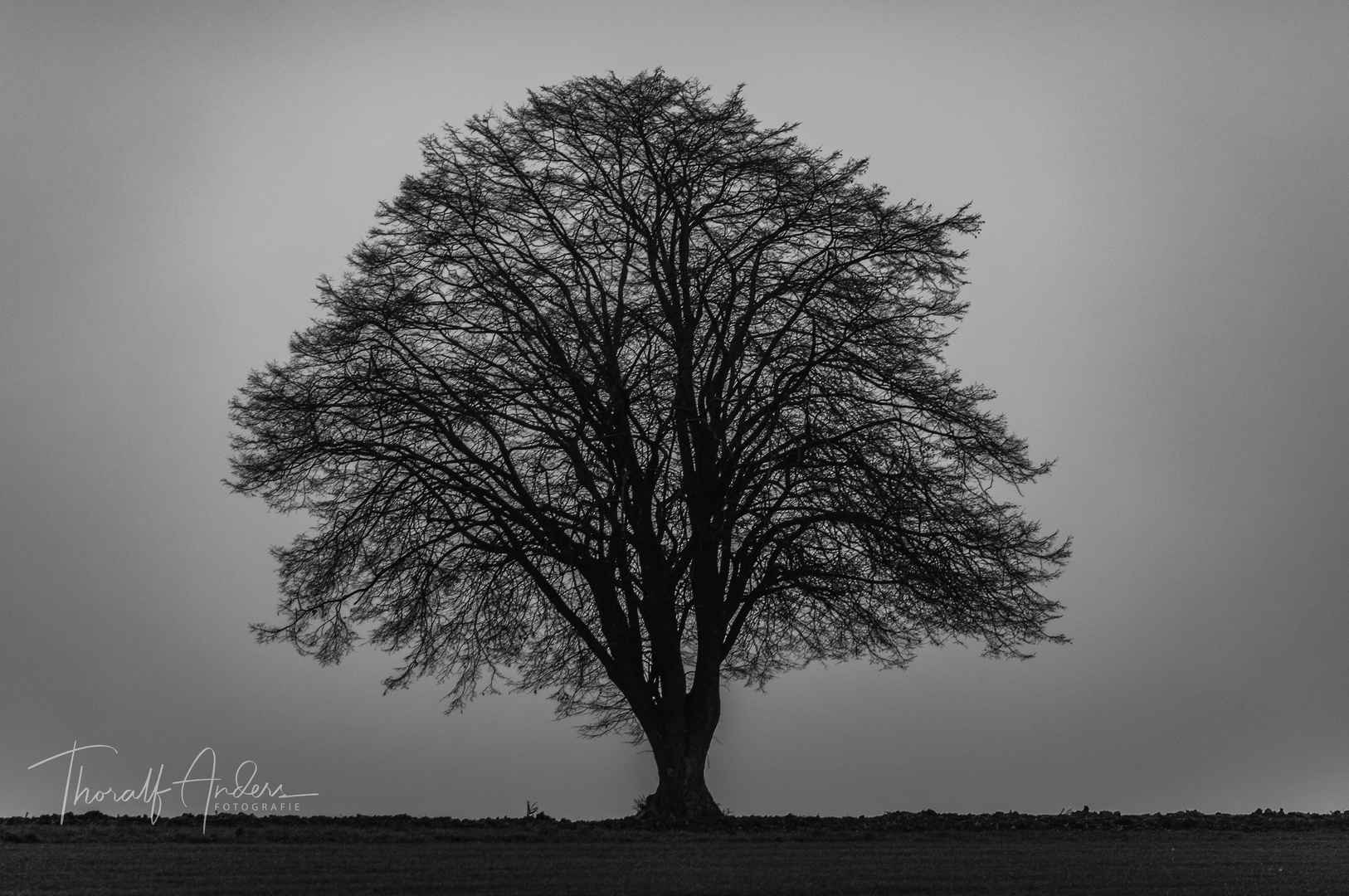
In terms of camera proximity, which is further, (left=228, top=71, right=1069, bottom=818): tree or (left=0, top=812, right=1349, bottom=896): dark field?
(left=228, top=71, right=1069, bottom=818): tree

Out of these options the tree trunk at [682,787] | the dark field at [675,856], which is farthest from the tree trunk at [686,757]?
the dark field at [675,856]

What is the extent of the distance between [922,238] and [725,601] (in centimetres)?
558

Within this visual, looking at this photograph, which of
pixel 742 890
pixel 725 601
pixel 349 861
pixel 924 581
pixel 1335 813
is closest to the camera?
pixel 742 890

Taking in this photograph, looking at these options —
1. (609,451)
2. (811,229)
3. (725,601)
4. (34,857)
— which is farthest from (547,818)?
(811,229)

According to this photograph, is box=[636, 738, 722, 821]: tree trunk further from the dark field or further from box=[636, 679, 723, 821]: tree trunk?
the dark field

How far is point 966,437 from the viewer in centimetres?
1712

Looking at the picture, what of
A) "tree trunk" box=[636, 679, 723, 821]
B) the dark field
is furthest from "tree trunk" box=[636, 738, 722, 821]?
the dark field

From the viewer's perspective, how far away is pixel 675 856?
12875mm

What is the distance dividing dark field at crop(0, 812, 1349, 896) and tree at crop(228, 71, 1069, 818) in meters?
2.47

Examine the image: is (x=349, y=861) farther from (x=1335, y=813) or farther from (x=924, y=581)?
(x=1335, y=813)

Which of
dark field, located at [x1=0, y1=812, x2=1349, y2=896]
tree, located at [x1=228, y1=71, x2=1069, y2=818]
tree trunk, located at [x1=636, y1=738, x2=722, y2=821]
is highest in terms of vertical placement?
tree, located at [x1=228, y1=71, x2=1069, y2=818]

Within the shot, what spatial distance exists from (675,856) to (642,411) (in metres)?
6.75

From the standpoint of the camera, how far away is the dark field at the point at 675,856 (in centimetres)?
1098

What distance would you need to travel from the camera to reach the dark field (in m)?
11.0
